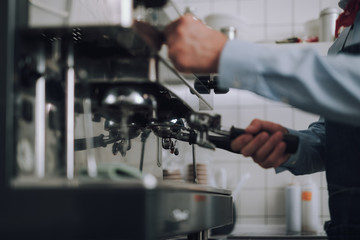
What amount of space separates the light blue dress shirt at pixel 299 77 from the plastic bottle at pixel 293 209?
4.05 feet

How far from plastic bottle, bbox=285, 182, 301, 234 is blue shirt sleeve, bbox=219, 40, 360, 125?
4.05ft

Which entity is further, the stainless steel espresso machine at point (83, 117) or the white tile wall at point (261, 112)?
the white tile wall at point (261, 112)

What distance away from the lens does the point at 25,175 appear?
2.00 ft

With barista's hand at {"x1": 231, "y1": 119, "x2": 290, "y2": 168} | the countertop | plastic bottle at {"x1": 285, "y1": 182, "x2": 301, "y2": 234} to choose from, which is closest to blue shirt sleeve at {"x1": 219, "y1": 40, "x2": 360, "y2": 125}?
Result: barista's hand at {"x1": 231, "y1": 119, "x2": 290, "y2": 168}

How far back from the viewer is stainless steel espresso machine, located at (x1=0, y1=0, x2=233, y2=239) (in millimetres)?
560

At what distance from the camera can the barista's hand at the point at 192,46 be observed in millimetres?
676

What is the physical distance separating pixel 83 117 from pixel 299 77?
382 mm

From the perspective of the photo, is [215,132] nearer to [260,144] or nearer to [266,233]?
[260,144]

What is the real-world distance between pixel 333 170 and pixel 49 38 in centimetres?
49

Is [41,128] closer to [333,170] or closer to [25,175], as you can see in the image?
[25,175]

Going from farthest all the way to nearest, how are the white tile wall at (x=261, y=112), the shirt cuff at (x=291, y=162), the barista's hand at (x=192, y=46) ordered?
the white tile wall at (x=261, y=112)
the shirt cuff at (x=291, y=162)
the barista's hand at (x=192, y=46)

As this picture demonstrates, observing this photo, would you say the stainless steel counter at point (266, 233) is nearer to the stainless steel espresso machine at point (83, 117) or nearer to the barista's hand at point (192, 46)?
the stainless steel espresso machine at point (83, 117)

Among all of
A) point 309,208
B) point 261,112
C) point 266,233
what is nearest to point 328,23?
point 261,112

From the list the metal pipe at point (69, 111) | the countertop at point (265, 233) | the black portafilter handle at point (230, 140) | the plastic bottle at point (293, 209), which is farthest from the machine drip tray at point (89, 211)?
the plastic bottle at point (293, 209)
